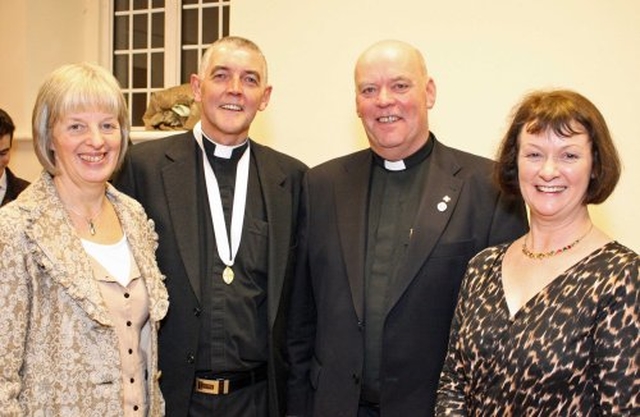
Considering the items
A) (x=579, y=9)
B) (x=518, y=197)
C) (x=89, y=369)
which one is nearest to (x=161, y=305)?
(x=89, y=369)

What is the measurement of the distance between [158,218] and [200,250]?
197 mm

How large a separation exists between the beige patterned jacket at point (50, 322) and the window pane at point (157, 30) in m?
4.03

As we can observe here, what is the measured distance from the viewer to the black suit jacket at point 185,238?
8.25 feet

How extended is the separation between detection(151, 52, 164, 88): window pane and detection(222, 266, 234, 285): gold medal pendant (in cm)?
365

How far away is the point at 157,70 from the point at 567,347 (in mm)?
4881

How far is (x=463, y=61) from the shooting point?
3.80m

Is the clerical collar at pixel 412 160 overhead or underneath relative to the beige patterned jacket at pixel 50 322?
overhead

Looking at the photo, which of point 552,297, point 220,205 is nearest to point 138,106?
point 220,205

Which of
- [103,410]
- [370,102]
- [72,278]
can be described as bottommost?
[103,410]

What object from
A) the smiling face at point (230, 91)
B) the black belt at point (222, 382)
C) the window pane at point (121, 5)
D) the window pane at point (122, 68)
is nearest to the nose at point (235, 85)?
the smiling face at point (230, 91)

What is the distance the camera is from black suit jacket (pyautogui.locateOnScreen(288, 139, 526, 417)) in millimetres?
2355

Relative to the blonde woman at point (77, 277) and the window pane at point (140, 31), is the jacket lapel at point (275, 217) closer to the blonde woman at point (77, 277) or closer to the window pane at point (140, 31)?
the blonde woman at point (77, 277)

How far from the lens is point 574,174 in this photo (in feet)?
6.08

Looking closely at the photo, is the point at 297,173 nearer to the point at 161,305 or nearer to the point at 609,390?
the point at 161,305
